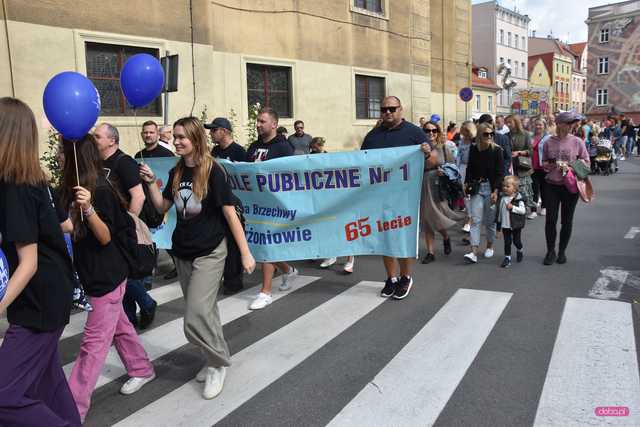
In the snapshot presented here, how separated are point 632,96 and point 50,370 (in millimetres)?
80387

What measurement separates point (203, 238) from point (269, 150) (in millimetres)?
2593

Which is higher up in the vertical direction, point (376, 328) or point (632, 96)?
point (632, 96)

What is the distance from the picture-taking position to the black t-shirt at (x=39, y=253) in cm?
239

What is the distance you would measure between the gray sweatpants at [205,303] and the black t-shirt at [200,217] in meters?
0.07

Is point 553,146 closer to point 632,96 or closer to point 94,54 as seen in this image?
point 94,54

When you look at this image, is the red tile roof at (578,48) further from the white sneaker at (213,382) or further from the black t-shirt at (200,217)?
the white sneaker at (213,382)

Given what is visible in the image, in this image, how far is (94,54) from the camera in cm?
1239

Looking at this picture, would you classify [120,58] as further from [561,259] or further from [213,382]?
[213,382]

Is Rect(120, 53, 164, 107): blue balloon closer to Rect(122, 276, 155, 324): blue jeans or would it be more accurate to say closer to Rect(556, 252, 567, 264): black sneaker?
Rect(122, 276, 155, 324): blue jeans

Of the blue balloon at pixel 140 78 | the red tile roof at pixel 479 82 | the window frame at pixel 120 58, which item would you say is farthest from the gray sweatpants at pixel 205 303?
the red tile roof at pixel 479 82

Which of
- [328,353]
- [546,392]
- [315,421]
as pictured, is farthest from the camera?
[328,353]

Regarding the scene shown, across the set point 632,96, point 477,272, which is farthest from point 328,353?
point 632,96

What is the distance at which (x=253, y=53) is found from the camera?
1608 centimetres

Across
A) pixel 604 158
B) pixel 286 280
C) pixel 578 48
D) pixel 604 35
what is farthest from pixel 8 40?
pixel 578 48
